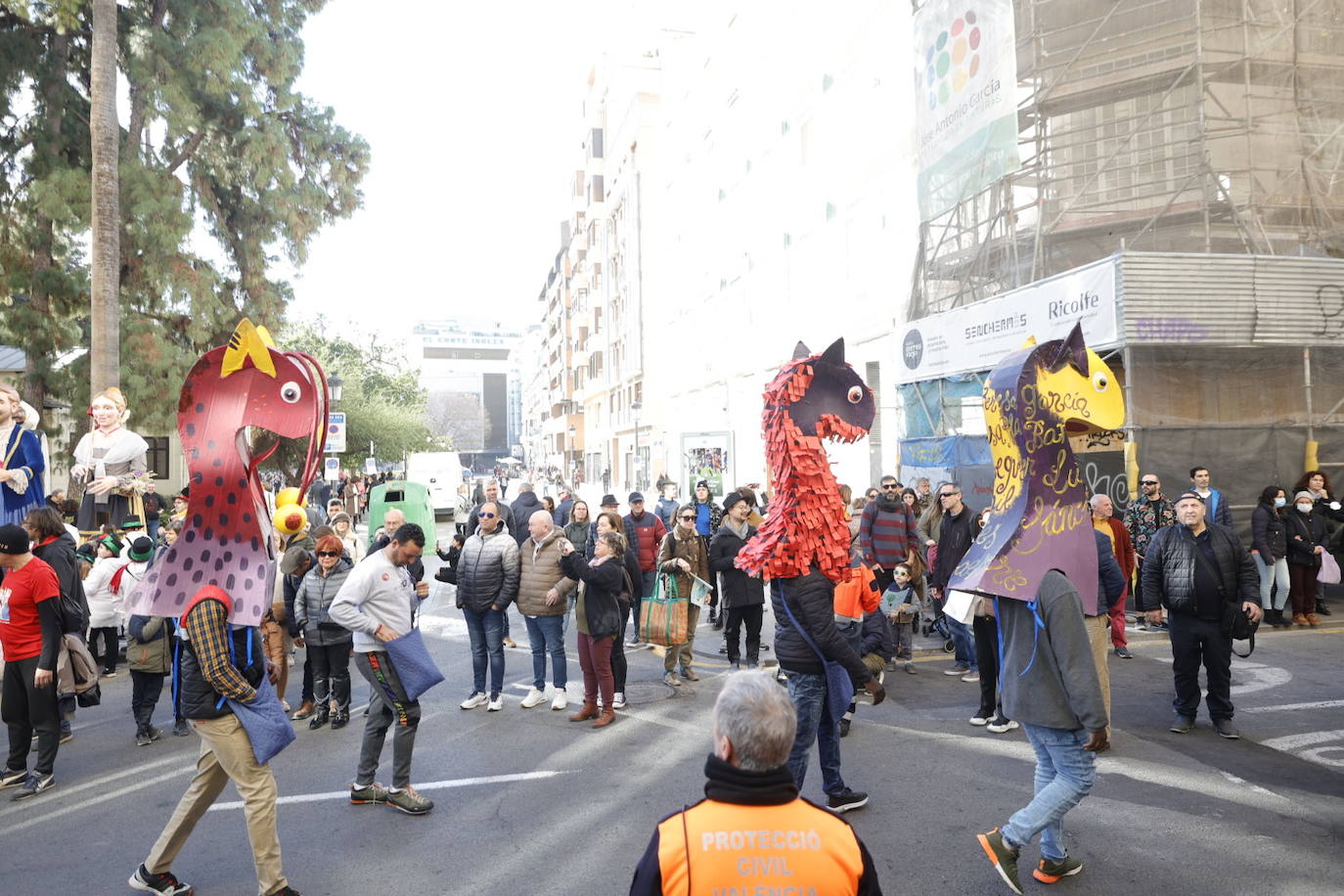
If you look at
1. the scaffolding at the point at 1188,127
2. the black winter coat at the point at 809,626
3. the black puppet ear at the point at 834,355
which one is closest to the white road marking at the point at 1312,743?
the black winter coat at the point at 809,626

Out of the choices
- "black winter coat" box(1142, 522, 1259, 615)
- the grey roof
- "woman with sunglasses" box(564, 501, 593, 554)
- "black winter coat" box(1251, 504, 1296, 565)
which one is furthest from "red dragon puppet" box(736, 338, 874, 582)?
the grey roof

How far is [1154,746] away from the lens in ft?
20.4

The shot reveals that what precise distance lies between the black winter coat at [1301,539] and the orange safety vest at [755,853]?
1106cm

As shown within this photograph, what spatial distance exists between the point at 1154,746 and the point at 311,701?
268 inches

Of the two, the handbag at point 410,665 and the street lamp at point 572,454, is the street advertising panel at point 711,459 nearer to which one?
the handbag at point 410,665

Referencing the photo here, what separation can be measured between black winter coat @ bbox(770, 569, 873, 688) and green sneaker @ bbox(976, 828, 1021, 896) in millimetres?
922

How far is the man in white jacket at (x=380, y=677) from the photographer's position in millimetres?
5301

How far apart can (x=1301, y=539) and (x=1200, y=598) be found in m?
5.84

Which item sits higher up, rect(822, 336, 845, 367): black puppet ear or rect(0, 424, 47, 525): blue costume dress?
rect(822, 336, 845, 367): black puppet ear

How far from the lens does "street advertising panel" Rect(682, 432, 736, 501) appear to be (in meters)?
27.3

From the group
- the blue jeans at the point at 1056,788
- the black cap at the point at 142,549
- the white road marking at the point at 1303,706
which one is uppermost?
the black cap at the point at 142,549

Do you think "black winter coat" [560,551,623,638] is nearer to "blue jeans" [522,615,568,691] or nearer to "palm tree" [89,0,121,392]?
"blue jeans" [522,615,568,691]

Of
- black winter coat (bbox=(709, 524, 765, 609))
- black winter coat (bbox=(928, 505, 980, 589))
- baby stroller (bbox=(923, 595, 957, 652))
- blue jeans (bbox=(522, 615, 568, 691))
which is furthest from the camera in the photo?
baby stroller (bbox=(923, 595, 957, 652))

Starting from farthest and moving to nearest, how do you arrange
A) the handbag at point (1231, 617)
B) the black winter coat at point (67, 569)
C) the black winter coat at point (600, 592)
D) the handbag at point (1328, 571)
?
the handbag at point (1328, 571)
the black winter coat at point (600, 592)
the handbag at point (1231, 617)
the black winter coat at point (67, 569)
